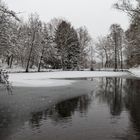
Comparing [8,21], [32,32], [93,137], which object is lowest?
[93,137]

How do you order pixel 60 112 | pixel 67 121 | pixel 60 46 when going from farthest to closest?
pixel 60 46
pixel 60 112
pixel 67 121

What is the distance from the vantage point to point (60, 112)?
1453cm

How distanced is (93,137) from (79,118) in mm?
3305

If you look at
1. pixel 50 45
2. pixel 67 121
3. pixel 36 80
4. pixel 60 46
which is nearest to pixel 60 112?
pixel 67 121

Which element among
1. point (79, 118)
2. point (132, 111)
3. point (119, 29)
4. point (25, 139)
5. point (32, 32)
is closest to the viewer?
point (25, 139)

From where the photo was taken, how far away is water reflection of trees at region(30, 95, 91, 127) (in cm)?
1258

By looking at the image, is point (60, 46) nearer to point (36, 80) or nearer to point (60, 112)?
point (36, 80)

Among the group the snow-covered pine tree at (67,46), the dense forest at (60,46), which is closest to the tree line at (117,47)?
the dense forest at (60,46)

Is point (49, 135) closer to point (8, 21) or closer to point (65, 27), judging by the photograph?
point (8, 21)

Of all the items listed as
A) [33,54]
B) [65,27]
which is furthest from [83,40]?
[33,54]

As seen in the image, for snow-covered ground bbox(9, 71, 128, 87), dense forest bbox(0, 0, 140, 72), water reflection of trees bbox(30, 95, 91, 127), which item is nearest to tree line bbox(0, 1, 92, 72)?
dense forest bbox(0, 0, 140, 72)

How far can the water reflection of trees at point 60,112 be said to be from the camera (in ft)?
41.3

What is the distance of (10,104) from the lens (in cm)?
1669

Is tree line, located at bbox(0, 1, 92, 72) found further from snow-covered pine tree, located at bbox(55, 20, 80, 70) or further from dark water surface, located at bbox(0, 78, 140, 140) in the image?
dark water surface, located at bbox(0, 78, 140, 140)
